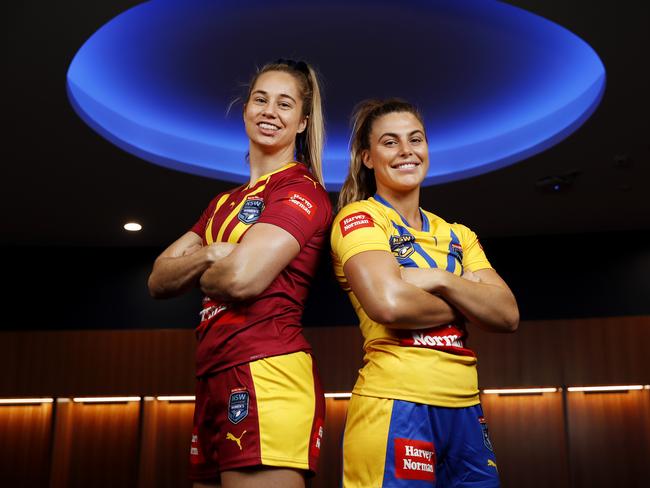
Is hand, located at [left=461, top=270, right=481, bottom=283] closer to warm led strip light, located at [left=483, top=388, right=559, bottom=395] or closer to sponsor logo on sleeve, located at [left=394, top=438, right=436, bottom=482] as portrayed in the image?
sponsor logo on sleeve, located at [left=394, top=438, right=436, bottom=482]

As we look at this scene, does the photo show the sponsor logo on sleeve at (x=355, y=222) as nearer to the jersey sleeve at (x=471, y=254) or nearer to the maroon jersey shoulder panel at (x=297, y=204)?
the maroon jersey shoulder panel at (x=297, y=204)

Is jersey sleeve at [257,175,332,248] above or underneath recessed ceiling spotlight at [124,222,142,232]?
underneath

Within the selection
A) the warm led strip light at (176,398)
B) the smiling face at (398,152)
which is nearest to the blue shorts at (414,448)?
the smiling face at (398,152)

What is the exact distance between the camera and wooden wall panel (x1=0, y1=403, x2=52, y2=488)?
21.1 feet

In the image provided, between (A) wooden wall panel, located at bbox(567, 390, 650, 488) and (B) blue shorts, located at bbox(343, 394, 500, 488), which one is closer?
(B) blue shorts, located at bbox(343, 394, 500, 488)

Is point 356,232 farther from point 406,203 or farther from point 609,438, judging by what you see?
point 609,438

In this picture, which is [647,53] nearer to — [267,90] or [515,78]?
[515,78]

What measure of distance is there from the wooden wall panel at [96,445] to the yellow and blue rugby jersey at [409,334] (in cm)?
513

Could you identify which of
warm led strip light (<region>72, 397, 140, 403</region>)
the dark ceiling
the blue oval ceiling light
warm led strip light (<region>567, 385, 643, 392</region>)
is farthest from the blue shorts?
warm led strip light (<region>72, 397, 140, 403</region>)

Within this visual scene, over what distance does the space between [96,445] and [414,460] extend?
550 centimetres

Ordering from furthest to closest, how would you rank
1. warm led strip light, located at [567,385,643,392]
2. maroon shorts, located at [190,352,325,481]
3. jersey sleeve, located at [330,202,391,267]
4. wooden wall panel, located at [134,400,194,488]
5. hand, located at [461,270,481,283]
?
wooden wall panel, located at [134,400,194,488] → warm led strip light, located at [567,385,643,392] → hand, located at [461,270,481,283] → jersey sleeve, located at [330,202,391,267] → maroon shorts, located at [190,352,325,481]

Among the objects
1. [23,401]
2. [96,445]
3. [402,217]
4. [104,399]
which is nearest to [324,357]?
[104,399]

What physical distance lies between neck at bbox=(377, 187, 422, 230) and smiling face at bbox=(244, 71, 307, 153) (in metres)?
0.28

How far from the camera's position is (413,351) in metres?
1.67
